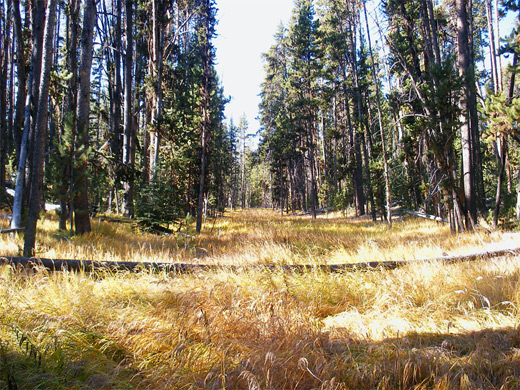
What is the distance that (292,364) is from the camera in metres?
2.28

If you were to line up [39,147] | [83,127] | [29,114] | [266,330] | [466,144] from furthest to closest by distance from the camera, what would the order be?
1. [466,144]
2. [29,114]
3. [83,127]
4. [39,147]
5. [266,330]

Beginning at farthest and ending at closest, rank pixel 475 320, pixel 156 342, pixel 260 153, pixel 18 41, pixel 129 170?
pixel 260 153, pixel 18 41, pixel 129 170, pixel 475 320, pixel 156 342

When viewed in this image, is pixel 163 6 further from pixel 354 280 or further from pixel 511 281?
pixel 511 281

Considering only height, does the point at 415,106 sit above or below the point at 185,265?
above

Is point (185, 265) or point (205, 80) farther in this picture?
point (205, 80)

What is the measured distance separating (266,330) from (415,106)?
13.6m

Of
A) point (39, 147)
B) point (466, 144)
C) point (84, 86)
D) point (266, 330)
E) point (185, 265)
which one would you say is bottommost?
point (266, 330)

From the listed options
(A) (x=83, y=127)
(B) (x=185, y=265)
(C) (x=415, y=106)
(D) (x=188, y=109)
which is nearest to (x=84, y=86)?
(A) (x=83, y=127)

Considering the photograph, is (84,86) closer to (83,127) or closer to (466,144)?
(83,127)

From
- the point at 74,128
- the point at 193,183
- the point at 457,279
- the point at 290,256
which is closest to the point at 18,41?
the point at 74,128

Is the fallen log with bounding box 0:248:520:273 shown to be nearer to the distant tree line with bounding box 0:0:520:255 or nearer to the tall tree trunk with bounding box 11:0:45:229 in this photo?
the distant tree line with bounding box 0:0:520:255

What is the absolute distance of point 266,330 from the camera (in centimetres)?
288

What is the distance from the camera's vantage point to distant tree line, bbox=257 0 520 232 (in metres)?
8.71

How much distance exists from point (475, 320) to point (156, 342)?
3319 mm
